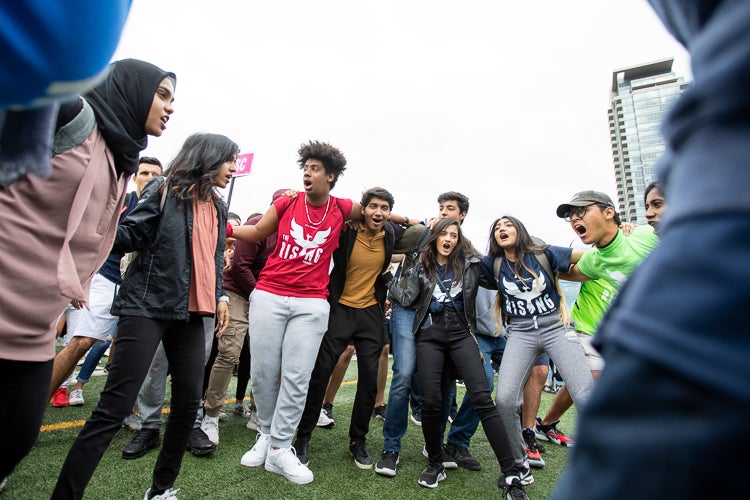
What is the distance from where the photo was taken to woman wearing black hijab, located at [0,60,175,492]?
1.51 m

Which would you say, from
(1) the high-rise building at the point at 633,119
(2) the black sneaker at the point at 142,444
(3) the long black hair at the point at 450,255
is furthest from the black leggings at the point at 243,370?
(1) the high-rise building at the point at 633,119

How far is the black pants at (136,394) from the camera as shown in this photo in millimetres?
1999

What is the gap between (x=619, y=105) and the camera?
252ft

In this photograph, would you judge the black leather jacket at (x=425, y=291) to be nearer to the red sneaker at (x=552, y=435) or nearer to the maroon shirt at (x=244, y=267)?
the maroon shirt at (x=244, y=267)

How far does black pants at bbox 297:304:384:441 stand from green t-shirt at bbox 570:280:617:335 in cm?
207

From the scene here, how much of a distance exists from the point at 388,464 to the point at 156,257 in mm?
2306

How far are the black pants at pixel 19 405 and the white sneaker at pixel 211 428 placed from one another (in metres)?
2.17

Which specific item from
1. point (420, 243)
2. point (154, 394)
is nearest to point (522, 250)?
point (420, 243)

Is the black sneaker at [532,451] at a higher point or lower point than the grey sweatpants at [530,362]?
lower

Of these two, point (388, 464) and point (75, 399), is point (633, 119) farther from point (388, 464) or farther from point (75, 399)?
point (75, 399)

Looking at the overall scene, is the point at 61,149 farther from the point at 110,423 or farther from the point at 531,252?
the point at 531,252

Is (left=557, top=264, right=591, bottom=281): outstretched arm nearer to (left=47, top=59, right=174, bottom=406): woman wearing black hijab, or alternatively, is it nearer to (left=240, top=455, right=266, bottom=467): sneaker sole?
(left=240, top=455, right=266, bottom=467): sneaker sole

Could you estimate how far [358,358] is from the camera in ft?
12.6

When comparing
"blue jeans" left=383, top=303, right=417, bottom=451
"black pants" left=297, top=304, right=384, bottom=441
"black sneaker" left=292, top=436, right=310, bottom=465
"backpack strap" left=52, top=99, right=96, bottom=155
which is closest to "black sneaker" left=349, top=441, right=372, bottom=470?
"black pants" left=297, top=304, right=384, bottom=441
